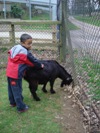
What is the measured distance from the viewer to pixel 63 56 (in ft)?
26.4

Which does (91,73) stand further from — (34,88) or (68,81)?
(34,88)

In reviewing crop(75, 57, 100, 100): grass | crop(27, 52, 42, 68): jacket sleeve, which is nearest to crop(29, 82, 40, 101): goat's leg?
crop(27, 52, 42, 68): jacket sleeve

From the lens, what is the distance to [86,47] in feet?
15.5

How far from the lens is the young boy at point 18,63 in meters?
4.46

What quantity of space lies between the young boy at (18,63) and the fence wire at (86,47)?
0.95 metres

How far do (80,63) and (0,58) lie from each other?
10.4ft

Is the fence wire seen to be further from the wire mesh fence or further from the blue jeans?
the wire mesh fence

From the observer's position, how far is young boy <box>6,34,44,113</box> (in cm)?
446

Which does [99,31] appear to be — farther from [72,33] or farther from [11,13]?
[11,13]

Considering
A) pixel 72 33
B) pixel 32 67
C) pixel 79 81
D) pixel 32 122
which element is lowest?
pixel 32 122

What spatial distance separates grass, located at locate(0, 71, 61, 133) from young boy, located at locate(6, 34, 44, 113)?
233mm

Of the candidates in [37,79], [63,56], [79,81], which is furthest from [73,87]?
[63,56]

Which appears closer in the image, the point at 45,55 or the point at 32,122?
the point at 32,122

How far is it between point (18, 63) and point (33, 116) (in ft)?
3.08
